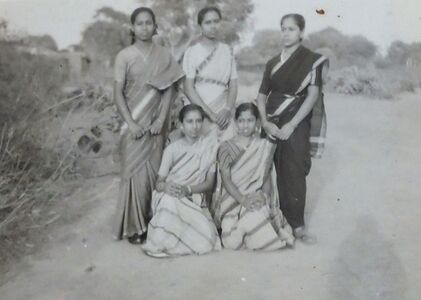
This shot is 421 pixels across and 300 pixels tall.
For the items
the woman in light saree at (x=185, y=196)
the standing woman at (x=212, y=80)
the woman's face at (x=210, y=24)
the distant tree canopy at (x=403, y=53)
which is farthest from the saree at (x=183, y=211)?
the distant tree canopy at (x=403, y=53)

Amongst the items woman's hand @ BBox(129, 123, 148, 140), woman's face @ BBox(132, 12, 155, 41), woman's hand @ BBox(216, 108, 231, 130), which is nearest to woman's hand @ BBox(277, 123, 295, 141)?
woman's hand @ BBox(216, 108, 231, 130)

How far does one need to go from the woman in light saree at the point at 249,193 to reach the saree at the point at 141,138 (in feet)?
1.04

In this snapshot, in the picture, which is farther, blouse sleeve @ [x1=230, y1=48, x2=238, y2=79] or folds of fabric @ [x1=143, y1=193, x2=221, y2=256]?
blouse sleeve @ [x1=230, y1=48, x2=238, y2=79]

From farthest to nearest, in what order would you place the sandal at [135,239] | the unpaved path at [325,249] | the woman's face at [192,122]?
the sandal at [135,239], the woman's face at [192,122], the unpaved path at [325,249]

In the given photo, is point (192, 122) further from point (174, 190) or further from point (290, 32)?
point (290, 32)

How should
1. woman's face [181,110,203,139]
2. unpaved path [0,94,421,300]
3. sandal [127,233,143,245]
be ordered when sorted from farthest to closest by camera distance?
sandal [127,233,143,245] → woman's face [181,110,203,139] → unpaved path [0,94,421,300]

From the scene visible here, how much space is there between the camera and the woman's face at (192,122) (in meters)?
2.05

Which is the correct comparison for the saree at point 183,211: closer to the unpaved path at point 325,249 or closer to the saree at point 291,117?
the unpaved path at point 325,249

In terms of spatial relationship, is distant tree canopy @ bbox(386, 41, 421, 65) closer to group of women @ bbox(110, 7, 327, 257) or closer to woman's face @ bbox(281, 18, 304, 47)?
group of women @ bbox(110, 7, 327, 257)

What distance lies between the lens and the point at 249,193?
213 centimetres

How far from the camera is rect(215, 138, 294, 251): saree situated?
81.7 inches

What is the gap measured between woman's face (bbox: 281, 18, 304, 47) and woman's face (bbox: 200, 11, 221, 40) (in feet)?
0.94

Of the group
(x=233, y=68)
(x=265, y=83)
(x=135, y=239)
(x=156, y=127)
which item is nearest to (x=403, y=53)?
(x=265, y=83)

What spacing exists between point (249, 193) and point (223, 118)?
355 mm
